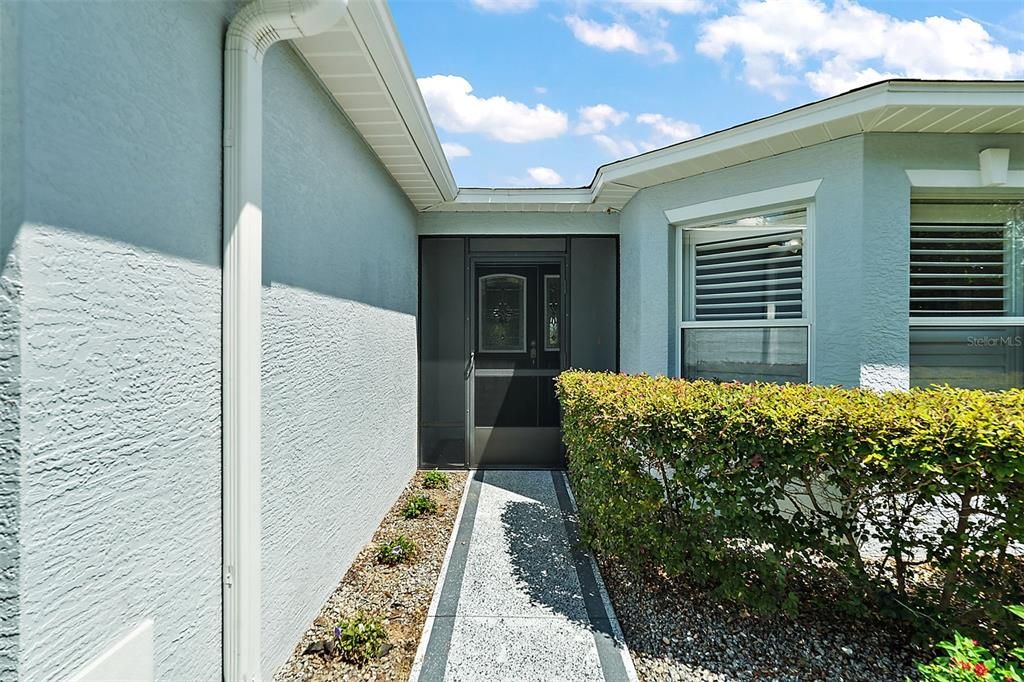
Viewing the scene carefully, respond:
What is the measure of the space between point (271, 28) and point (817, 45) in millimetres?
5395

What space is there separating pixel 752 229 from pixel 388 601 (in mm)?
4683

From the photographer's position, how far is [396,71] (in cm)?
319

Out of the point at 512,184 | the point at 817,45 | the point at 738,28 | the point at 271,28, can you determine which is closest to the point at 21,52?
the point at 271,28

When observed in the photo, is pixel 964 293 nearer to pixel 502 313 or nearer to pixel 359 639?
pixel 502 313

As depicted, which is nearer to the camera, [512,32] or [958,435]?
[958,435]

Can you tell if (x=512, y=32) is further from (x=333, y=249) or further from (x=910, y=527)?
(x=910, y=527)

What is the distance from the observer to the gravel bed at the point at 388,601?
2.74 m

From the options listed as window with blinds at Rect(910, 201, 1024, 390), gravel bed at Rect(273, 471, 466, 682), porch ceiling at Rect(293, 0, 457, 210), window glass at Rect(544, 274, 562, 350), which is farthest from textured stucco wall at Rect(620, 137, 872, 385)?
gravel bed at Rect(273, 471, 466, 682)

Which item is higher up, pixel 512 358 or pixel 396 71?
pixel 396 71

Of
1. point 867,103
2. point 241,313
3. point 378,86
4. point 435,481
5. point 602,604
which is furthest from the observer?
point 435,481

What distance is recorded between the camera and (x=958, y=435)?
2.55 meters

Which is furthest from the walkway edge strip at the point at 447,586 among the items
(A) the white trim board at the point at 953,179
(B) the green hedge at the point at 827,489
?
(A) the white trim board at the point at 953,179

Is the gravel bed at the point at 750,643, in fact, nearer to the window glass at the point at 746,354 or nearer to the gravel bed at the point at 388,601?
the gravel bed at the point at 388,601

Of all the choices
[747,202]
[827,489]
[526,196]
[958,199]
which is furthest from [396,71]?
[958,199]
